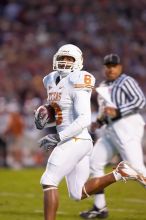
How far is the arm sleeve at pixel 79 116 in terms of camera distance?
562 centimetres

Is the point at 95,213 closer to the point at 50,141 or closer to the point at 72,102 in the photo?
the point at 50,141

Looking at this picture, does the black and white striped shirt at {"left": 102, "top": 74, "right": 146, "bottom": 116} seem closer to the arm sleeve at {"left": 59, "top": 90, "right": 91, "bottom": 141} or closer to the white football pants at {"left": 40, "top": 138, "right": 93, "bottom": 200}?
the white football pants at {"left": 40, "top": 138, "right": 93, "bottom": 200}

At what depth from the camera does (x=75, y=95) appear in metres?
5.69

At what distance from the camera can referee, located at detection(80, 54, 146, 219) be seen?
7.64 m

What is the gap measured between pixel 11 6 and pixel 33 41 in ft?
3.78

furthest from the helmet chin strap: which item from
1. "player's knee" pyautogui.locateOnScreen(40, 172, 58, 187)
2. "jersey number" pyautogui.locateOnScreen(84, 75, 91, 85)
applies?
"player's knee" pyautogui.locateOnScreen(40, 172, 58, 187)

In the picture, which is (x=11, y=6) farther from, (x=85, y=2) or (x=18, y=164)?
(x=18, y=164)

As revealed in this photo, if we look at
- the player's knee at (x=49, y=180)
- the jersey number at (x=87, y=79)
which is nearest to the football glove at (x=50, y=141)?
the player's knee at (x=49, y=180)

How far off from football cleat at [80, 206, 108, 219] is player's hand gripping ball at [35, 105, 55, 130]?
1.67m

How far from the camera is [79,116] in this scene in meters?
5.63

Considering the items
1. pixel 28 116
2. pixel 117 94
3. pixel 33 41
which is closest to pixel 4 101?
pixel 28 116

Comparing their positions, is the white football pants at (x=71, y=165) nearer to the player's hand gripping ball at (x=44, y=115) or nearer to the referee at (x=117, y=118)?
the player's hand gripping ball at (x=44, y=115)

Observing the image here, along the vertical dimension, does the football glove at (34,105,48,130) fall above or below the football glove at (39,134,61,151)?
above

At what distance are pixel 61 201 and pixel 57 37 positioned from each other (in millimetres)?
8151
